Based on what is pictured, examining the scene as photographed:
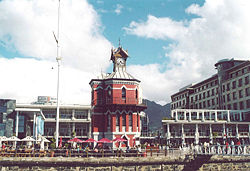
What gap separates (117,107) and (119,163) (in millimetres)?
16504

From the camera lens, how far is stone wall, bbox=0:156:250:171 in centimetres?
2919

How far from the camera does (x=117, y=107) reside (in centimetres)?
4694

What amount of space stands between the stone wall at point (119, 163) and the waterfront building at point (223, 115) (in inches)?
998

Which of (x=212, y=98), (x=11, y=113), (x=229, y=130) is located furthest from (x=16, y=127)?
Result: (x=212, y=98)

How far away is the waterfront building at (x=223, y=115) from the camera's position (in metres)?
64.1

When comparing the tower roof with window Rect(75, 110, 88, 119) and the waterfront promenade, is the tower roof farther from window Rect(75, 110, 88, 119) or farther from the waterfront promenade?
window Rect(75, 110, 88, 119)

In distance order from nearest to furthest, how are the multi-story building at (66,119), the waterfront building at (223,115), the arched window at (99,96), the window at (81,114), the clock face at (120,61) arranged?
the arched window at (99,96) → the clock face at (120,61) → the multi-story building at (66,119) → the waterfront building at (223,115) → the window at (81,114)

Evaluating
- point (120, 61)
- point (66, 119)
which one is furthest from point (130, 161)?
point (66, 119)

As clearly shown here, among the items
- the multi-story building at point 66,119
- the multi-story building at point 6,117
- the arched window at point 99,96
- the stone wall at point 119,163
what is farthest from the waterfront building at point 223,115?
the multi-story building at point 6,117

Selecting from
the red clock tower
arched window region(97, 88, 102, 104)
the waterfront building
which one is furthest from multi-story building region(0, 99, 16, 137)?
the waterfront building

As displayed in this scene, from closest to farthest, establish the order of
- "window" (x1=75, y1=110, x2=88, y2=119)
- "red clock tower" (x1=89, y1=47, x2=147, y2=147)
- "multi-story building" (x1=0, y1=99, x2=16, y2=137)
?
1. "multi-story building" (x1=0, y1=99, x2=16, y2=137)
2. "red clock tower" (x1=89, y1=47, x2=147, y2=147)
3. "window" (x1=75, y1=110, x2=88, y2=119)

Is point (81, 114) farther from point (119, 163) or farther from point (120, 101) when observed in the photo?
point (119, 163)

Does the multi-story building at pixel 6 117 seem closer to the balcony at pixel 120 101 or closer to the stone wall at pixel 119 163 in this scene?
the balcony at pixel 120 101

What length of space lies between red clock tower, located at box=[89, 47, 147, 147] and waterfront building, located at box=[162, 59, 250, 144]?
16342mm
